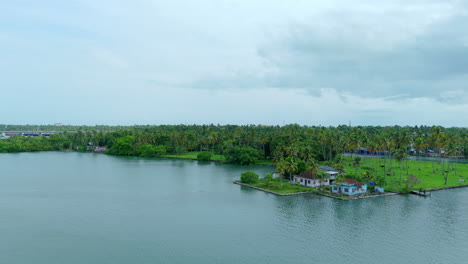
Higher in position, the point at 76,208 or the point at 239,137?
the point at 239,137

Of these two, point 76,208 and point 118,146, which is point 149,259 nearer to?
point 76,208

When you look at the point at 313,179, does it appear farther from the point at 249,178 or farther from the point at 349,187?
the point at 249,178

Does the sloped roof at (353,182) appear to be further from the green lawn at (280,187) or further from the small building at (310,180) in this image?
the green lawn at (280,187)

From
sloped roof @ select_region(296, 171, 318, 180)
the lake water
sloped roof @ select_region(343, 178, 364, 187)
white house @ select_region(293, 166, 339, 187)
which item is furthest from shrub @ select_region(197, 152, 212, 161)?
sloped roof @ select_region(343, 178, 364, 187)

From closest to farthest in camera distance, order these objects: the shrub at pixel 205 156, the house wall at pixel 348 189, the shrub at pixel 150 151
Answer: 1. the house wall at pixel 348 189
2. the shrub at pixel 205 156
3. the shrub at pixel 150 151

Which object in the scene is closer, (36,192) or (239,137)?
(36,192)

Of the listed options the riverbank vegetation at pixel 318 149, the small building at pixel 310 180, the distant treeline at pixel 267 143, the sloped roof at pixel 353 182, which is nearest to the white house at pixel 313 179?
the small building at pixel 310 180

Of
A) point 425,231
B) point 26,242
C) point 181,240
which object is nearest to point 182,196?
point 181,240
